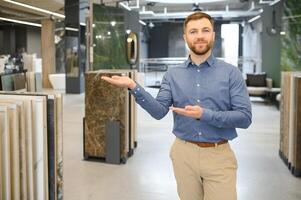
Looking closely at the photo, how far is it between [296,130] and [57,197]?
10.7 ft

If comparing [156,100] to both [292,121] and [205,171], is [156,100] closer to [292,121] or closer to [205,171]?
[205,171]

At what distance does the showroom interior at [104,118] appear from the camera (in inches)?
82.1

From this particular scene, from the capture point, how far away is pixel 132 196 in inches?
149

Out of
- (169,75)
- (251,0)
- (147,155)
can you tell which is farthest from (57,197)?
(251,0)

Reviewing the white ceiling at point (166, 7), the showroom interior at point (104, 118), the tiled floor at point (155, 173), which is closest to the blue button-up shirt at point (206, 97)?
the showroom interior at point (104, 118)

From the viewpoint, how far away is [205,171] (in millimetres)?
2000

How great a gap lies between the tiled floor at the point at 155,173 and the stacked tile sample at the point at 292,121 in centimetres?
16

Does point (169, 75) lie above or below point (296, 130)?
above

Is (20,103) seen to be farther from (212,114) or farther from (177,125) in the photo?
(212,114)

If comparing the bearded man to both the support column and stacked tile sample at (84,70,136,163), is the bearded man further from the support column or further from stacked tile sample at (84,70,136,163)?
the support column

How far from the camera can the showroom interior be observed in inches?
82.1

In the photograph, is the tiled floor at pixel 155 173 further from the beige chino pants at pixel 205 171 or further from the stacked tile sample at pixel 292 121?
the beige chino pants at pixel 205 171

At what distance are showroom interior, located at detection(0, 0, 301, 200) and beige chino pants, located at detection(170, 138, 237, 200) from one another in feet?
2.48

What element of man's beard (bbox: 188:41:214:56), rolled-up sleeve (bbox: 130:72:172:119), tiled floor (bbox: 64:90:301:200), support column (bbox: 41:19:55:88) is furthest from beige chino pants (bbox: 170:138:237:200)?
support column (bbox: 41:19:55:88)
